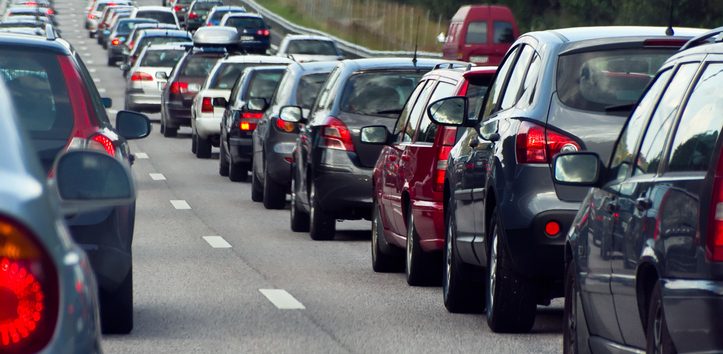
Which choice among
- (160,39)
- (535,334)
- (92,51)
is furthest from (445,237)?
(92,51)

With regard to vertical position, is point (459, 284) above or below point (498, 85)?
below

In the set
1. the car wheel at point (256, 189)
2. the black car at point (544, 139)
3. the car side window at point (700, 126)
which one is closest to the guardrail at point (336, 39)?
the car wheel at point (256, 189)

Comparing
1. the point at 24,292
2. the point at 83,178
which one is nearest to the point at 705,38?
the point at 83,178

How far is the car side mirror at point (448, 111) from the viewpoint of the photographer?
11.1 metres

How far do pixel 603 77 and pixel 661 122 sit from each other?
3.01 meters

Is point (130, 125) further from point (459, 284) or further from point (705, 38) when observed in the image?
point (705, 38)

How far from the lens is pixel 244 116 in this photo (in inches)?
931

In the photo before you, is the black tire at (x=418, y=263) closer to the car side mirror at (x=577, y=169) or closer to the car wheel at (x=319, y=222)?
the car wheel at (x=319, y=222)

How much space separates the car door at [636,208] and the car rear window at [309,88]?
1276cm

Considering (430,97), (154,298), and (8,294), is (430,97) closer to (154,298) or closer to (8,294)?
(154,298)

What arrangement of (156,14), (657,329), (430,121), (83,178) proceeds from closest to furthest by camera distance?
1. (83,178)
2. (657,329)
3. (430,121)
4. (156,14)

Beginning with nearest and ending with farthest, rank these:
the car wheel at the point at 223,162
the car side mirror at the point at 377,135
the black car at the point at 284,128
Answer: the car side mirror at the point at 377,135, the black car at the point at 284,128, the car wheel at the point at 223,162

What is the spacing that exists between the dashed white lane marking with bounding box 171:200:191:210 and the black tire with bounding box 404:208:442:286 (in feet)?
26.5

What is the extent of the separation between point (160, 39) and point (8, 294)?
46958 mm
